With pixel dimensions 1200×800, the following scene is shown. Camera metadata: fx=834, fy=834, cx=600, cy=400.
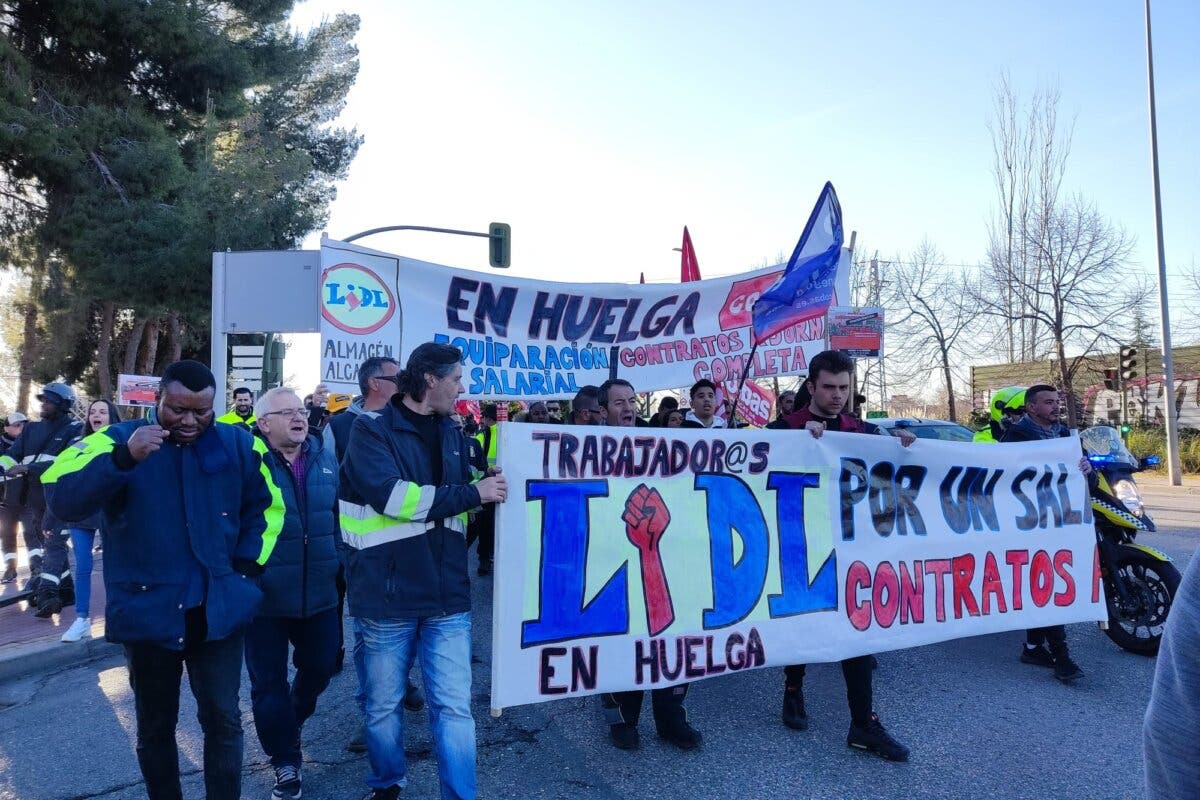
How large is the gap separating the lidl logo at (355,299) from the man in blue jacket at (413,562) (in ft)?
12.3

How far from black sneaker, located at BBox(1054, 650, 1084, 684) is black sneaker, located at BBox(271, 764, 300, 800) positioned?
14.2 feet

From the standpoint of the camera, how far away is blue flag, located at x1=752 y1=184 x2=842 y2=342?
596cm

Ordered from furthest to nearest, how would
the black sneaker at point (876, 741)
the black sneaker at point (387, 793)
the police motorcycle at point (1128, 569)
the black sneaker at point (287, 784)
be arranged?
the police motorcycle at point (1128, 569)
the black sneaker at point (876, 741)
the black sneaker at point (287, 784)
the black sneaker at point (387, 793)

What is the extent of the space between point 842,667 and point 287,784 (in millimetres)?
2786

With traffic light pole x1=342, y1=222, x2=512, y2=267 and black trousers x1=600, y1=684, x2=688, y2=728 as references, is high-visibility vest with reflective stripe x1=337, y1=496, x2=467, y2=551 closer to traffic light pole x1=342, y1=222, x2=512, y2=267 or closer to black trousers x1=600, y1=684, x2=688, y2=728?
black trousers x1=600, y1=684, x2=688, y2=728

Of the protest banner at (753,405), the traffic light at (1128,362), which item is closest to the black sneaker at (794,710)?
the protest banner at (753,405)

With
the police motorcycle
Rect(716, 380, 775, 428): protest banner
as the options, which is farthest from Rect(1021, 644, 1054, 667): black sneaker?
Rect(716, 380, 775, 428): protest banner

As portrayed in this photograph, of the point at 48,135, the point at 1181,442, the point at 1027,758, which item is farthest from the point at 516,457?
the point at 1181,442

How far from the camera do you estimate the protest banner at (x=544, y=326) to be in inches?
272

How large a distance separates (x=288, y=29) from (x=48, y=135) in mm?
8950

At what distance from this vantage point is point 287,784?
3547 mm

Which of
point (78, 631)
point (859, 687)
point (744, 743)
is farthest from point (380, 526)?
point (78, 631)

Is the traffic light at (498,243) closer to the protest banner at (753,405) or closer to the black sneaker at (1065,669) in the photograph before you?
the protest banner at (753,405)

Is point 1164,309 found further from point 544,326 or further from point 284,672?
point 284,672
